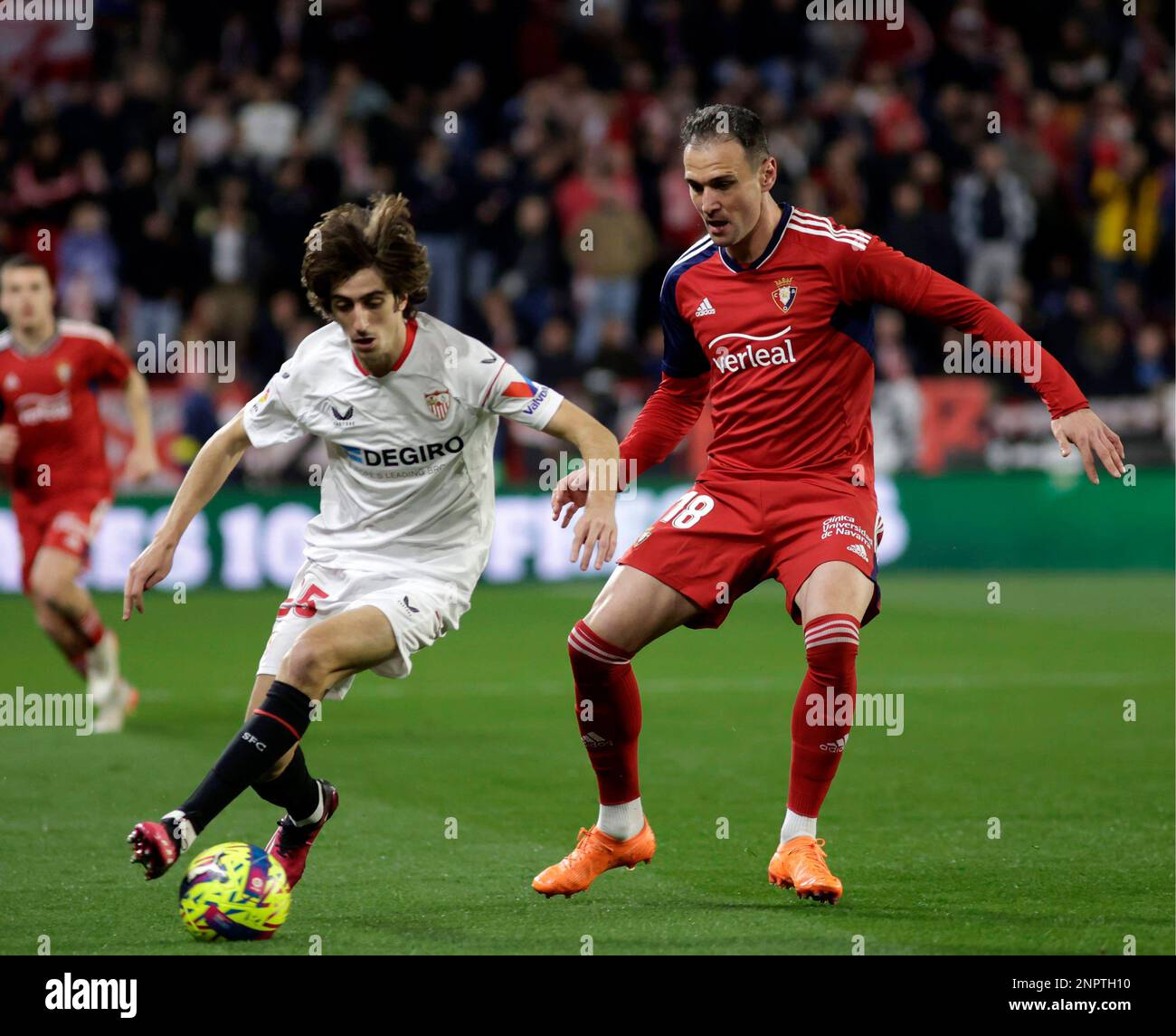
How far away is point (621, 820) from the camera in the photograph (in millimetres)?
5746

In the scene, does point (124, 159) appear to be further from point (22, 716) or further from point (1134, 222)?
point (1134, 222)

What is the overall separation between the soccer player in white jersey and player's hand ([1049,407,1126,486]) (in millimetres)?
1287

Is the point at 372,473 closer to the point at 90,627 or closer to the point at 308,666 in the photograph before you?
the point at 308,666

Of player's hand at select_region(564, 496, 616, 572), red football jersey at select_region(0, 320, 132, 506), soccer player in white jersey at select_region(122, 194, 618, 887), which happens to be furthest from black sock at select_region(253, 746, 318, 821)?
red football jersey at select_region(0, 320, 132, 506)

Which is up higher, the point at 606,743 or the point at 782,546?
the point at 782,546

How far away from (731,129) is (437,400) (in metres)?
1.21

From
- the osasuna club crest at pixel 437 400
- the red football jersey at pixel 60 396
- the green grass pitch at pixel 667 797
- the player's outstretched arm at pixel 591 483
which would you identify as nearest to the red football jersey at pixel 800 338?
the player's outstretched arm at pixel 591 483

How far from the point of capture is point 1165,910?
521cm

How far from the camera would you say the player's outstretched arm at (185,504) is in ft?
17.3

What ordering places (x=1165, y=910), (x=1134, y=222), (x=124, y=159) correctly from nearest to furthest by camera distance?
(x=1165, y=910), (x=124, y=159), (x=1134, y=222)

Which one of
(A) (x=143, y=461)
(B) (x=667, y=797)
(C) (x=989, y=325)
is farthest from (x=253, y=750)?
(A) (x=143, y=461)

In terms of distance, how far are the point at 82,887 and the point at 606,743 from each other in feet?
5.40
